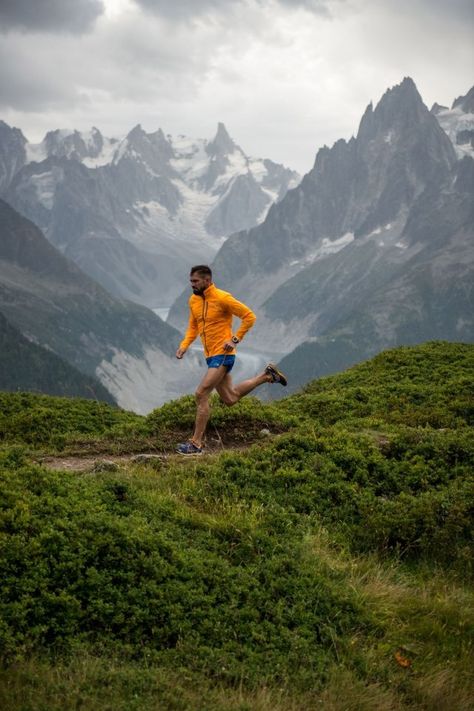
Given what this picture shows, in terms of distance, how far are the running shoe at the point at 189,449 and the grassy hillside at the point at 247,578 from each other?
0.75 meters

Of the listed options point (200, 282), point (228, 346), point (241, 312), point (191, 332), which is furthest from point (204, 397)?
point (200, 282)

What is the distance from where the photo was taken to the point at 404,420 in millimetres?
17359

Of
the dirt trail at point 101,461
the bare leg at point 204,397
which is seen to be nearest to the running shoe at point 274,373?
the bare leg at point 204,397

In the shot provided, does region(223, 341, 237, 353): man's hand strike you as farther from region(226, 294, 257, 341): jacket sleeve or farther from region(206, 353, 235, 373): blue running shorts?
region(226, 294, 257, 341): jacket sleeve

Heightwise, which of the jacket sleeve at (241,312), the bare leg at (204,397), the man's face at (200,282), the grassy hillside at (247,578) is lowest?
the grassy hillside at (247,578)

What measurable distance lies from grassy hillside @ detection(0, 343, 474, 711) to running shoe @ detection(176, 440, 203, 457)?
75 centimetres

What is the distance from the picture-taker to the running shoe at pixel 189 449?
14.8m

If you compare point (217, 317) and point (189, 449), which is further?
point (217, 317)

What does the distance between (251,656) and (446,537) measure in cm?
476

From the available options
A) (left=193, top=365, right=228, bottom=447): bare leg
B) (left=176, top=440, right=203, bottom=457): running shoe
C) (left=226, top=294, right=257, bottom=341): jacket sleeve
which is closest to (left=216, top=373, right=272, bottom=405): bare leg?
(left=193, top=365, right=228, bottom=447): bare leg

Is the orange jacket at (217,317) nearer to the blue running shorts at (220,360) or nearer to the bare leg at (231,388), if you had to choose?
the blue running shorts at (220,360)

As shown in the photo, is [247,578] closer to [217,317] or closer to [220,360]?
[220,360]

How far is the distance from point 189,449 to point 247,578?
5928 mm

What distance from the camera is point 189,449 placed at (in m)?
14.8
